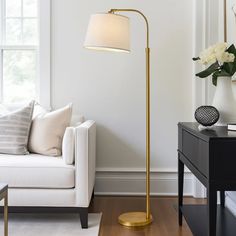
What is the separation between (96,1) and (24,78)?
3.41ft

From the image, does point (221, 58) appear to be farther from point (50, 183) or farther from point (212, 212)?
point (50, 183)

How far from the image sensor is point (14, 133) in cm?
292

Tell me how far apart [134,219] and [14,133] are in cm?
116

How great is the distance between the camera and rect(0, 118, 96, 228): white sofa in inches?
103

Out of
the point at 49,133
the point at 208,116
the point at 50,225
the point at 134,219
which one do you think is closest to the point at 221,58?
the point at 208,116

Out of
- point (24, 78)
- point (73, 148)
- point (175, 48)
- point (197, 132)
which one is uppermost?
point (175, 48)

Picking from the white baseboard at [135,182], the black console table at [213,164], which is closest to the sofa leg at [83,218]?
the black console table at [213,164]

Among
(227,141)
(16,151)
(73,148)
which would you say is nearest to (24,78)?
(16,151)

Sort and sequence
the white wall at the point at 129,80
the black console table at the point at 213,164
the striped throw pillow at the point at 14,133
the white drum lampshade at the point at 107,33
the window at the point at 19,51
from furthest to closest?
the window at the point at 19,51
the white wall at the point at 129,80
the striped throw pillow at the point at 14,133
the white drum lampshade at the point at 107,33
the black console table at the point at 213,164

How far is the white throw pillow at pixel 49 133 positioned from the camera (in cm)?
295

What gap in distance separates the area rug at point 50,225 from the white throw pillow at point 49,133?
50cm

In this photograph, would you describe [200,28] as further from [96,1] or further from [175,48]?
[96,1]

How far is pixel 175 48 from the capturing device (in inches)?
138

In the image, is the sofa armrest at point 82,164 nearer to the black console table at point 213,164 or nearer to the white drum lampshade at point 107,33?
the white drum lampshade at point 107,33
